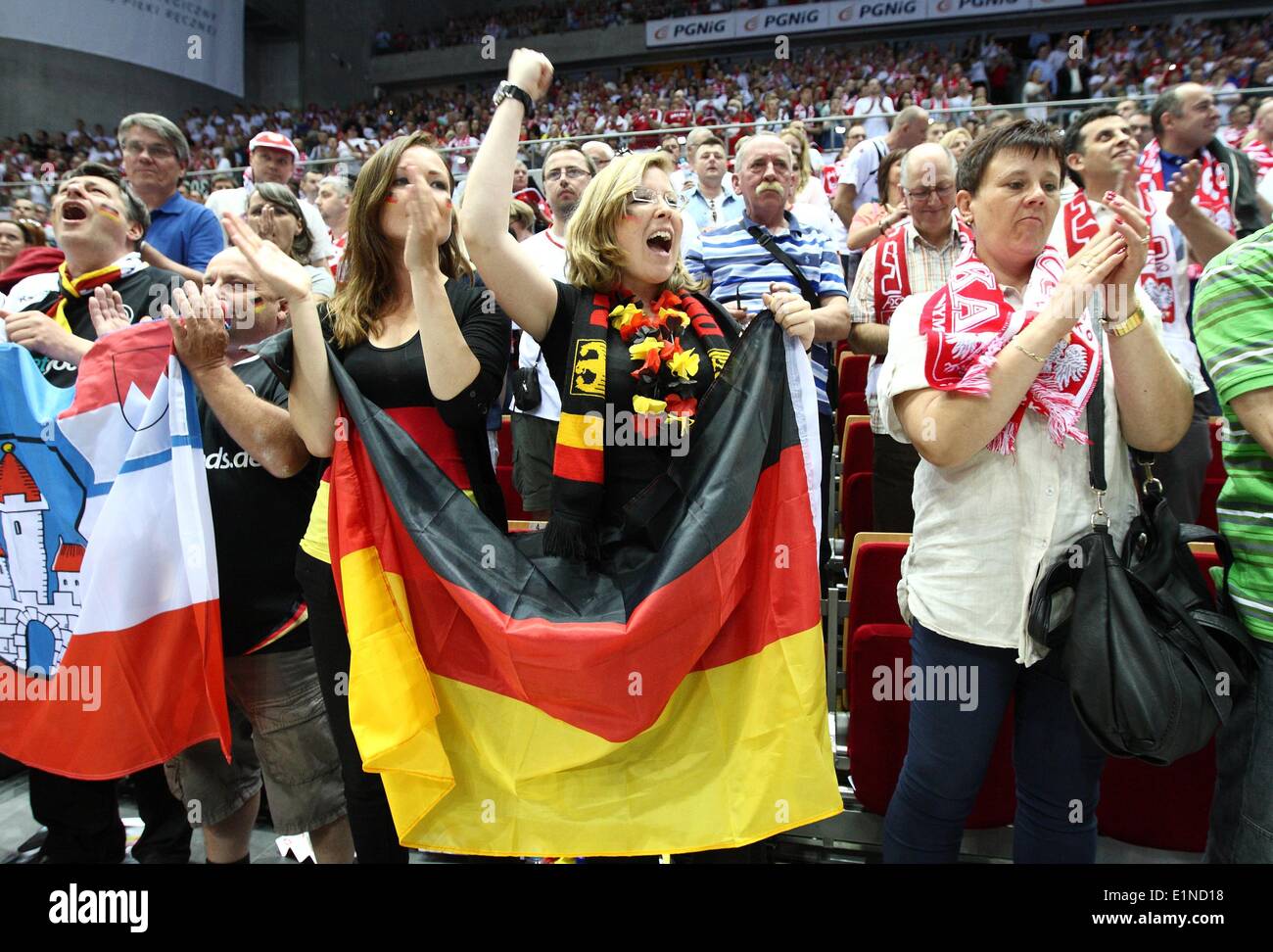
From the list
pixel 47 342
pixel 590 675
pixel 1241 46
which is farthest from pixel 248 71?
pixel 590 675

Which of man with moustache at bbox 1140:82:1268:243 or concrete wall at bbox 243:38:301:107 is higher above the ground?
concrete wall at bbox 243:38:301:107

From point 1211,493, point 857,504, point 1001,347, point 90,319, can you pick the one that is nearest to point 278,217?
point 90,319

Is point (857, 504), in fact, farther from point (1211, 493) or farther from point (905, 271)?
point (1211, 493)

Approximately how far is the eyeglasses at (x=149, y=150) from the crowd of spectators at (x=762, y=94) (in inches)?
239

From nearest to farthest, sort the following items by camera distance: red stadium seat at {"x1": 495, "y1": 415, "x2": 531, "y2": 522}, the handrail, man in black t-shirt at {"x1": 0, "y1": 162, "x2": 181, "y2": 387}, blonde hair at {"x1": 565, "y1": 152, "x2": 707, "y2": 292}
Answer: blonde hair at {"x1": 565, "y1": 152, "x2": 707, "y2": 292}
man in black t-shirt at {"x1": 0, "y1": 162, "x2": 181, "y2": 387}
red stadium seat at {"x1": 495, "y1": 415, "x2": 531, "y2": 522}
the handrail

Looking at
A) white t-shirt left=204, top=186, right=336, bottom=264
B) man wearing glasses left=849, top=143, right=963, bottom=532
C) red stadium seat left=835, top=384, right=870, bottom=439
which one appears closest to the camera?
man wearing glasses left=849, top=143, right=963, bottom=532

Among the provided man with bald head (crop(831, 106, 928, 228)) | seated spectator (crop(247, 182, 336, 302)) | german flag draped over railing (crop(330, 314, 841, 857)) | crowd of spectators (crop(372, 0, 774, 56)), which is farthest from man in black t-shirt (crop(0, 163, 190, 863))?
crowd of spectators (crop(372, 0, 774, 56))

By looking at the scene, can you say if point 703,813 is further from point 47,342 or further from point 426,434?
point 47,342

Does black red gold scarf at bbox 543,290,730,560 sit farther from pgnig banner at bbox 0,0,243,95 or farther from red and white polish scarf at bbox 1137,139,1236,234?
pgnig banner at bbox 0,0,243,95

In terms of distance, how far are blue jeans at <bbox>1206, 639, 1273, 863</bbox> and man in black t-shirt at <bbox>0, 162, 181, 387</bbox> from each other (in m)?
2.67

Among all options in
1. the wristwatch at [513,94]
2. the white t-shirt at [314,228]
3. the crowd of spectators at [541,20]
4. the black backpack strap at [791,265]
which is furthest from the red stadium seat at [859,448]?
the crowd of spectators at [541,20]

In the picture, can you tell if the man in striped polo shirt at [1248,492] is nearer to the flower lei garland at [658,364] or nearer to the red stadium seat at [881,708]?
the red stadium seat at [881,708]

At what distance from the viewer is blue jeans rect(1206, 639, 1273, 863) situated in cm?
156

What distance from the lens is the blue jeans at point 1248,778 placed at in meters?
1.56
